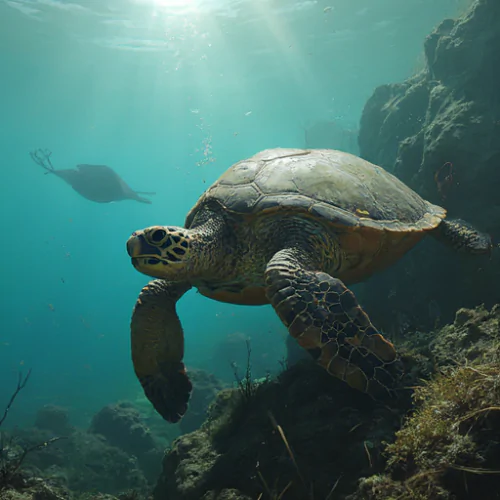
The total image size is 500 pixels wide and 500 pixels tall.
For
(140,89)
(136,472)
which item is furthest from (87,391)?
(140,89)

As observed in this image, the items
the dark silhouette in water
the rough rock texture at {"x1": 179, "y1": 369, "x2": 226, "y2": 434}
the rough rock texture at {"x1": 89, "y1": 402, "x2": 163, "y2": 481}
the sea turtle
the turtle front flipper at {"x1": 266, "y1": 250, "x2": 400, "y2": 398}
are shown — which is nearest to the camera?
the turtle front flipper at {"x1": 266, "y1": 250, "x2": 400, "y2": 398}

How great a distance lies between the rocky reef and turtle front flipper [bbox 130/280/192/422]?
0.46 meters

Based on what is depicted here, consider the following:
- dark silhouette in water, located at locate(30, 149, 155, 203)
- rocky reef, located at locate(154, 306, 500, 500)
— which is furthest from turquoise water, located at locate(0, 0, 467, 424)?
rocky reef, located at locate(154, 306, 500, 500)

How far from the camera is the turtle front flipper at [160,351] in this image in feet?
11.8

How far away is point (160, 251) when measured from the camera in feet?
9.33

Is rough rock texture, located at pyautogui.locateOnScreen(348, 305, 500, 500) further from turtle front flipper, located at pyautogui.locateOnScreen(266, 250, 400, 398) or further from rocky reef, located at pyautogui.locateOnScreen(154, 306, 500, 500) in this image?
turtle front flipper, located at pyautogui.locateOnScreen(266, 250, 400, 398)

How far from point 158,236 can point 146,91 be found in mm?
45184

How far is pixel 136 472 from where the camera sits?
28.3 feet

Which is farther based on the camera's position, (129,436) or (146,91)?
(146,91)

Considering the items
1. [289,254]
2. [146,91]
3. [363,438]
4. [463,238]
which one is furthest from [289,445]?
[146,91]

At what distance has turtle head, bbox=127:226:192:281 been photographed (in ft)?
9.23

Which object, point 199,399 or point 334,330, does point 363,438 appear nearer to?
point 334,330

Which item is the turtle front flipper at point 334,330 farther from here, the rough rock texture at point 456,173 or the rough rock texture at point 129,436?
the rough rock texture at point 129,436

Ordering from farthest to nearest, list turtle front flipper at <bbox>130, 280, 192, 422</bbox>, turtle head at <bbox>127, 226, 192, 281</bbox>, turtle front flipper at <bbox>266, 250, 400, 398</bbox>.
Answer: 1. turtle front flipper at <bbox>130, 280, 192, 422</bbox>
2. turtle head at <bbox>127, 226, 192, 281</bbox>
3. turtle front flipper at <bbox>266, 250, 400, 398</bbox>
